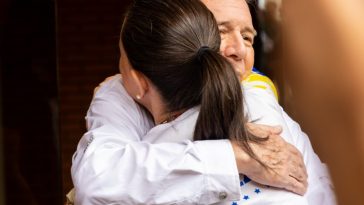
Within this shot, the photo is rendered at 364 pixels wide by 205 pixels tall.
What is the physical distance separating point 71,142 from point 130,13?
3.34 meters

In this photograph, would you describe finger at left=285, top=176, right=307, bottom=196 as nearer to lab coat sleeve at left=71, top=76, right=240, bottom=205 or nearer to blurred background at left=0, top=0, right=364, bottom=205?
lab coat sleeve at left=71, top=76, right=240, bottom=205

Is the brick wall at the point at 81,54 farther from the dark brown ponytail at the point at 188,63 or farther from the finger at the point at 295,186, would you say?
the finger at the point at 295,186

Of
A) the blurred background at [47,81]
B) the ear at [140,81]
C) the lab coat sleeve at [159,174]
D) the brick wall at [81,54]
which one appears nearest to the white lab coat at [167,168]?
the lab coat sleeve at [159,174]

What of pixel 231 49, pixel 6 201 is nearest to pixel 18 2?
pixel 6 201

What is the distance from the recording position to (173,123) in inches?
61.2

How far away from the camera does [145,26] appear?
1552 mm

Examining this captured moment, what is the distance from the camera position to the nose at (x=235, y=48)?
69.1 inches

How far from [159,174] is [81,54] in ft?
11.8

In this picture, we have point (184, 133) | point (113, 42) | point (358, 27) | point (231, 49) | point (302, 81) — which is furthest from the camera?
point (113, 42)

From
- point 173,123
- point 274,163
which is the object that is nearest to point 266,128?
point 274,163

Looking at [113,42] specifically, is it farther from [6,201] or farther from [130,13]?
[130,13]

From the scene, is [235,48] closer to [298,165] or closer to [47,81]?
[298,165]

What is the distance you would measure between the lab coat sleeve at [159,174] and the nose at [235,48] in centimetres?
37

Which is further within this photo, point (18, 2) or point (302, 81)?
point (18, 2)
